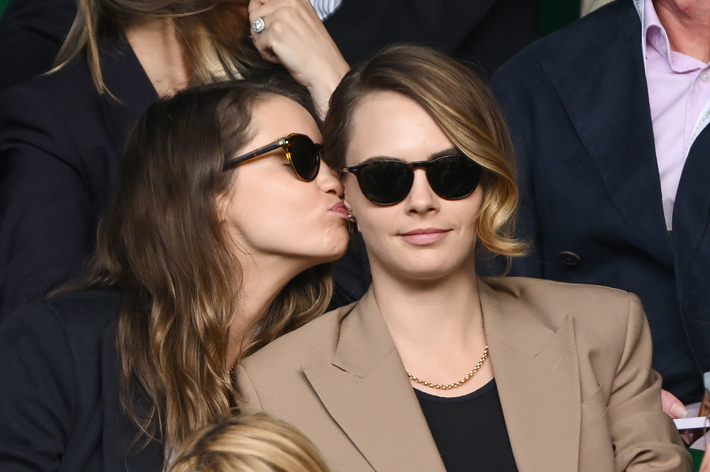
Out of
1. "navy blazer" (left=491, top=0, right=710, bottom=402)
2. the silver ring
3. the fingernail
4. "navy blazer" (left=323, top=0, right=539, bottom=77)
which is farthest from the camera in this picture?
"navy blazer" (left=323, top=0, right=539, bottom=77)

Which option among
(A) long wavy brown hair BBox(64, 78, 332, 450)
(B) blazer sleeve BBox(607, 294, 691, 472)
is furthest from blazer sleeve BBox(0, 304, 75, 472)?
(B) blazer sleeve BBox(607, 294, 691, 472)

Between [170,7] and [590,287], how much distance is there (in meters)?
1.46

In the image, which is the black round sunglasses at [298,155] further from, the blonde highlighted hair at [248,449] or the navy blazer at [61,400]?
the blonde highlighted hair at [248,449]

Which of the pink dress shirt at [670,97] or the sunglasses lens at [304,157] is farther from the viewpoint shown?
the pink dress shirt at [670,97]

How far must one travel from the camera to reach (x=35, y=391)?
218cm

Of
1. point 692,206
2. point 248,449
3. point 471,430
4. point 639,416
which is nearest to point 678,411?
point 639,416

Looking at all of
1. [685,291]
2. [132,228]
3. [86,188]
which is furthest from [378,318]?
[86,188]

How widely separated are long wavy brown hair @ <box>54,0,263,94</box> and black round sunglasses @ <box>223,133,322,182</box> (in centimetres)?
61

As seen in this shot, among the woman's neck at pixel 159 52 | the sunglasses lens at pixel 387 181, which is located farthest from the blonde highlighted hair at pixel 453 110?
the woman's neck at pixel 159 52

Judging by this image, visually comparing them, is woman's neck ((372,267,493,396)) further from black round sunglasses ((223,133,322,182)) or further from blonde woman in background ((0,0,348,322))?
blonde woman in background ((0,0,348,322))

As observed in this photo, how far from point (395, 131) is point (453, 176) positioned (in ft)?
0.48

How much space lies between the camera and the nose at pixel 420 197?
2033 mm

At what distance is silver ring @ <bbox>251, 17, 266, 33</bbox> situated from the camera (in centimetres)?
287

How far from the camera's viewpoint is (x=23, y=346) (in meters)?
2.21
